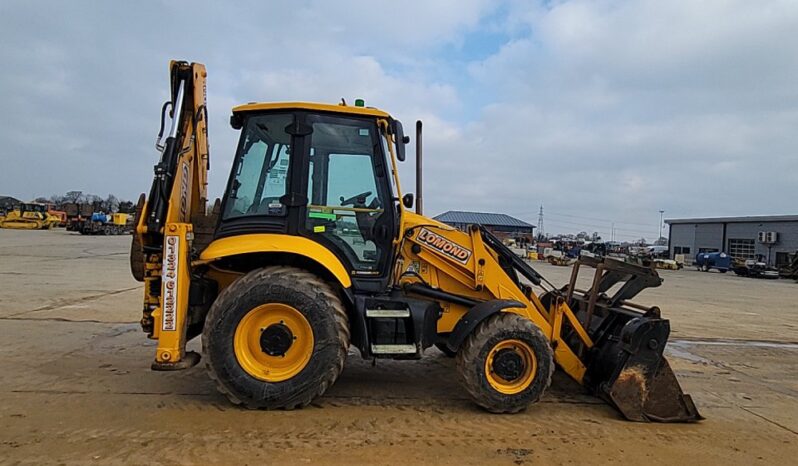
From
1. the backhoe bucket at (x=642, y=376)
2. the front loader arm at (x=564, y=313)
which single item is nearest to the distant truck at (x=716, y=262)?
the front loader arm at (x=564, y=313)

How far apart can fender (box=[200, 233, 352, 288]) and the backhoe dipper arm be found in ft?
0.93

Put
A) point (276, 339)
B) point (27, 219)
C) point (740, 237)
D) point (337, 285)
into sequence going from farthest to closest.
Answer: point (740, 237)
point (27, 219)
point (337, 285)
point (276, 339)

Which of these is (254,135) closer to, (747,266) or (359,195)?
(359,195)

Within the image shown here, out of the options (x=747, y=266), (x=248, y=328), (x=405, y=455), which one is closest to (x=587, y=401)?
(x=405, y=455)

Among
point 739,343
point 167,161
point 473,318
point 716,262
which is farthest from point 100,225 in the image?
point 716,262

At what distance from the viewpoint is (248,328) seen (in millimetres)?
4809

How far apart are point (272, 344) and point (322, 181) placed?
153 centimetres

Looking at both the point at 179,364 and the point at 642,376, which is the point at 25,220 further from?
the point at 642,376

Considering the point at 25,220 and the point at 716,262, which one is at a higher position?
the point at 25,220

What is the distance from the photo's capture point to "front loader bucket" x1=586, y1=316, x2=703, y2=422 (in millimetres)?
4895

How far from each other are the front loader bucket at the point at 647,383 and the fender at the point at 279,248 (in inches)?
99.2

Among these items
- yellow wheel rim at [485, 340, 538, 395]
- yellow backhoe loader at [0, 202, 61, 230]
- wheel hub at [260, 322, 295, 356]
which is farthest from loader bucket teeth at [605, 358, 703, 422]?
yellow backhoe loader at [0, 202, 61, 230]

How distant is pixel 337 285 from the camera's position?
5.07m

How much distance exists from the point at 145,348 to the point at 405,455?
456 cm
